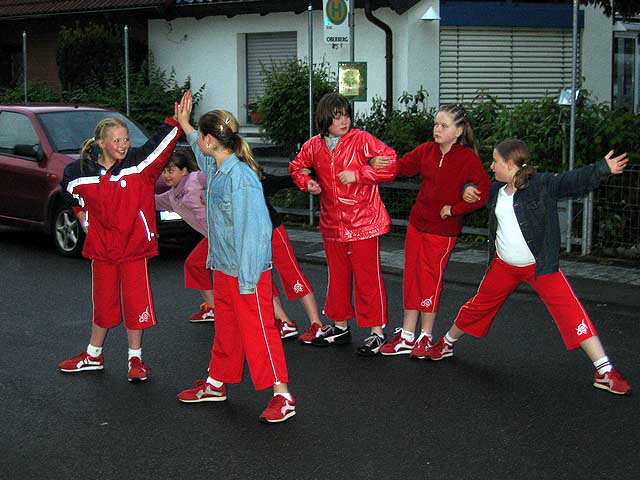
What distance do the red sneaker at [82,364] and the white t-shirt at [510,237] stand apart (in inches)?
104

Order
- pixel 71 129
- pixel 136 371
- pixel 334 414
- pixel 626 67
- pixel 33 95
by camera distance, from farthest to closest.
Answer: pixel 626 67 → pixel 33 95 → pixel 71 129 → pixel 136 371 → pixel 334 414

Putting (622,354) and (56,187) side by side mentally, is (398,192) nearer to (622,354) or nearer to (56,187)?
(56,187)

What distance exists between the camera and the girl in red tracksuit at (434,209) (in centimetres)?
705

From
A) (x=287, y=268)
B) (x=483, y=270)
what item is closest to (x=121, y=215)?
(x=287, y=268)

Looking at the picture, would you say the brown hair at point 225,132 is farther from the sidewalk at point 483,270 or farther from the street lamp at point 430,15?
the street lamp at point 430,15

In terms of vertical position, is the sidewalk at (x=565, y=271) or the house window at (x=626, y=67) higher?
the house window at (x=626, y=67)

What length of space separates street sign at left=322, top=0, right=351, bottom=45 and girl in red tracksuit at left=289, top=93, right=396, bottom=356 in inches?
233

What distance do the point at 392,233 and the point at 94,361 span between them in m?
6.72

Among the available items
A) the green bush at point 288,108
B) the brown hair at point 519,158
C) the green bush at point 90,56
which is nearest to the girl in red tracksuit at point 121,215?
the brown hair at point 519,158

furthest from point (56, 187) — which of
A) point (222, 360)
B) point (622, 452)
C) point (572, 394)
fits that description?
point (622, 452)

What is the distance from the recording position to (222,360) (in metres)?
6.30

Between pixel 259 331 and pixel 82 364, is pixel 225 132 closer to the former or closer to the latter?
pixel 259 331

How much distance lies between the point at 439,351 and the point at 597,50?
50.2ft

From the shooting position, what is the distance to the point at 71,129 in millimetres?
12812
